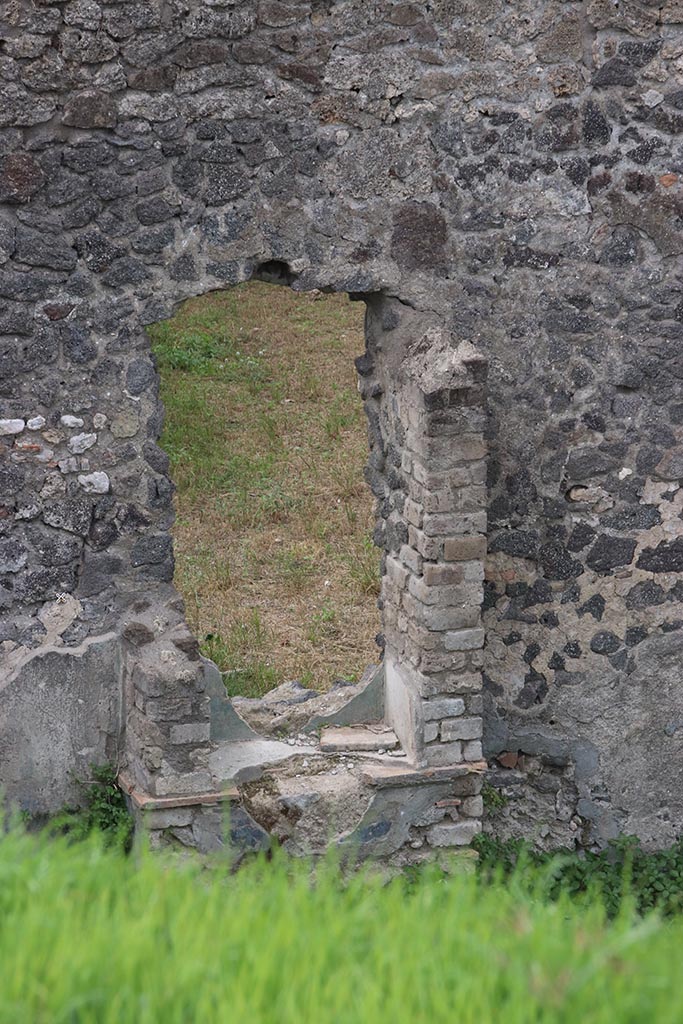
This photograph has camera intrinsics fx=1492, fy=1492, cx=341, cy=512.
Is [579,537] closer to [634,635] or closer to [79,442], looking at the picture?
[634,635]

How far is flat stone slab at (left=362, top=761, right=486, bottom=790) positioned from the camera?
5.86 metres

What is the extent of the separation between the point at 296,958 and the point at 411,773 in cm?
292

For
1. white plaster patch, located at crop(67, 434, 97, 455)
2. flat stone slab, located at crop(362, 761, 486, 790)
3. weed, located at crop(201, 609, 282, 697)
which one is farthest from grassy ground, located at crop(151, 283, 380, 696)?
white plaster patch, located at crop(67, 434, 97, 455)

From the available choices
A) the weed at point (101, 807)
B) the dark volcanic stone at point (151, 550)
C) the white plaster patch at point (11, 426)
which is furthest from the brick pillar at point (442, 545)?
the white plaster patch at point (11, 426)

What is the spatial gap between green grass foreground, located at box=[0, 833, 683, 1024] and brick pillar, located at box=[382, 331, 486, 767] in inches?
98.7

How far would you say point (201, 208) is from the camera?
5566mm

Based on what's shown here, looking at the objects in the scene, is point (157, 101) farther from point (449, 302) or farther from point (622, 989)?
point (622, 989)

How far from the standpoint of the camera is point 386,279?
19.2 feet

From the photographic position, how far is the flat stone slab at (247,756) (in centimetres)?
583

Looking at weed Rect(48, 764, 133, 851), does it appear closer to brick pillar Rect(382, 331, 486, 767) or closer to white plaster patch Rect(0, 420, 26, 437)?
brick pillar Rect(382, 331, 486, 767)

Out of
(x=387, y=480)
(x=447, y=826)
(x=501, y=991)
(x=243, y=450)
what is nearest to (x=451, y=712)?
(x=447, y=826)

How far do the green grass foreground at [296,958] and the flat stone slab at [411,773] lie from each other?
2.47 meters

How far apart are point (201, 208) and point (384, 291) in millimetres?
815

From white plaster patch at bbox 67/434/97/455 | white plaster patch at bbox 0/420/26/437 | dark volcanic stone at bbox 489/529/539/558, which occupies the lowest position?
dark volcanic stone at bbox 489/529/539/558
